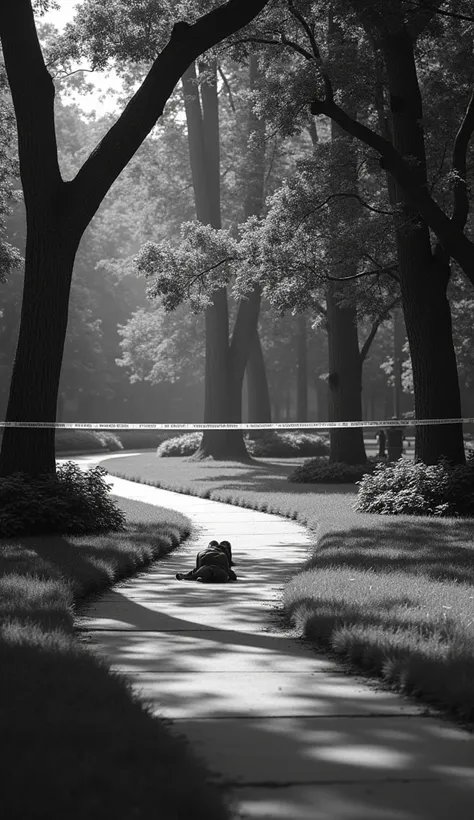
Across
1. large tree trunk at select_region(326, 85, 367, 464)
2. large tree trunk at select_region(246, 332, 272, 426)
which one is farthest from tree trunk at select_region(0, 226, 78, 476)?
large tree trunk at select_region(246, 332, 272, 426)

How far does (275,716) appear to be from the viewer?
4.68m

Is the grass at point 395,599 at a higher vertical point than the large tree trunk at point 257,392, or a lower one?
lower

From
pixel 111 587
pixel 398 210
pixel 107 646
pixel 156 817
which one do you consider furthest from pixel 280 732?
pixel 398 210

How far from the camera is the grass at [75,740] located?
3.35 metres

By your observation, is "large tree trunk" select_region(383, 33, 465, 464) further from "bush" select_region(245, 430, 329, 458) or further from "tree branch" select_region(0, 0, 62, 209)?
"bush" select_region(245, 430, 329, 458)

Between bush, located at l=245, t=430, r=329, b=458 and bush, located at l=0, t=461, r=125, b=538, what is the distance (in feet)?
89.8

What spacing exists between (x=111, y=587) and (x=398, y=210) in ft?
29.7

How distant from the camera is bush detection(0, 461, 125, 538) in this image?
Result: 12.0 meters

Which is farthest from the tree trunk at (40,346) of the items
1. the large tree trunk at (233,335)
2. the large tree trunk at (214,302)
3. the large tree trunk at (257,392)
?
the large tree trunk at (257,392)

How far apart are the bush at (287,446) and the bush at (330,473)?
1528 cm

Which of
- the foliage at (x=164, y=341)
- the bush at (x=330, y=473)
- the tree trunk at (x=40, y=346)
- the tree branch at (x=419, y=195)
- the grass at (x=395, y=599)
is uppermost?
the foliage at (x=164, y=341)

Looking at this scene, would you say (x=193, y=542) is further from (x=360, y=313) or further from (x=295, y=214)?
(x=360, y=313)

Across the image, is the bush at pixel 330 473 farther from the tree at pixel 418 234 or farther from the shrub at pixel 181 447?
the shrub at pixel 181 447

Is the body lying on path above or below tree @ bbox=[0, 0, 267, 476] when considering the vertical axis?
below
